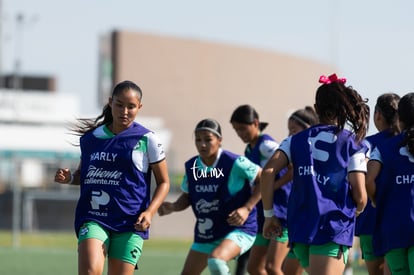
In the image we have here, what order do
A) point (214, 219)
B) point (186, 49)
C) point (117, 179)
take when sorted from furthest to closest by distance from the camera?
1. point (186, 49)
2. point (214, 219)
3. point (117, 179)

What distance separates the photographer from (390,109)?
31.3ft

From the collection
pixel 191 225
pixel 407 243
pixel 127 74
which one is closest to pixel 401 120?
pixel 407 243

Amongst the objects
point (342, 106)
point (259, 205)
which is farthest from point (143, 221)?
point (259, 205)

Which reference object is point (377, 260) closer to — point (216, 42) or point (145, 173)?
point (145, 173)

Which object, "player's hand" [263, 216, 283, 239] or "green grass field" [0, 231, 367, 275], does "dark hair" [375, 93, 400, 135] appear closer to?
"player's hand" [263, 216, 283, 239]

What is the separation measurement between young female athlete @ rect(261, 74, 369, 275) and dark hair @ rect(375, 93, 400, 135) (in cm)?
136

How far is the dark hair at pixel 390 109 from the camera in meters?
9.50

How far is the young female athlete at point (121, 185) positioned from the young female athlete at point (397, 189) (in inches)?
67.2

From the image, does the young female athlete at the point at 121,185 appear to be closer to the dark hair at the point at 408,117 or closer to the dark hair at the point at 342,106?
the dark hair at the point at 342,106

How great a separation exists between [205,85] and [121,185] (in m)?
45.1

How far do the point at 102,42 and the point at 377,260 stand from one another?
131 ft

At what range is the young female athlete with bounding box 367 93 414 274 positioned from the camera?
26.8ft

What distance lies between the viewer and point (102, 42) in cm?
4906

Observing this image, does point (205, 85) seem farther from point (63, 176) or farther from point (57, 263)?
point (63, 176)
